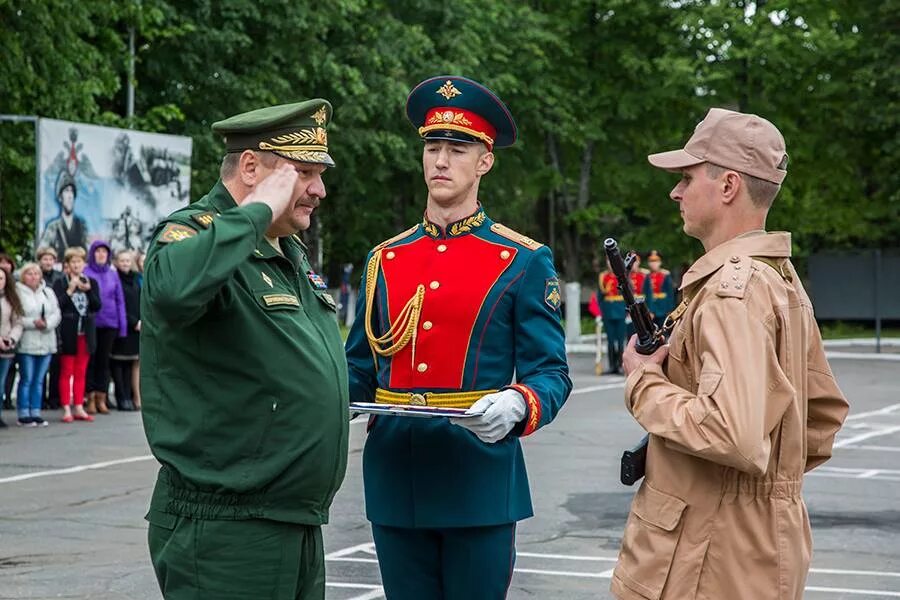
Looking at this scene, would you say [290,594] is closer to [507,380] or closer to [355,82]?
[507,380]

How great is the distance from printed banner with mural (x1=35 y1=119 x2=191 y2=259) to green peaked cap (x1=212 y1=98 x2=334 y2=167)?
1593cm

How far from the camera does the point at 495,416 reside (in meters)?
4.70

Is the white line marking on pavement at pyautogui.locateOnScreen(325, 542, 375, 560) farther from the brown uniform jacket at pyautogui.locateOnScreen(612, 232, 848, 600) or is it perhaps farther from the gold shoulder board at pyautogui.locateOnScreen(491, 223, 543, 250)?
the brown uniform jacket at pyautogui.locateOnScreen(612, 232, 848, 600)

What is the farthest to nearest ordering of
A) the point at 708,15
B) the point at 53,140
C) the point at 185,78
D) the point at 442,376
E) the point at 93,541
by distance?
the point at 708,15 → the point at 185,78 → the point at 53,140 → the point at 93,541 → the point at 442,376

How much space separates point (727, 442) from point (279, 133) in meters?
1.39

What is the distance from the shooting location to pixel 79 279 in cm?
1831

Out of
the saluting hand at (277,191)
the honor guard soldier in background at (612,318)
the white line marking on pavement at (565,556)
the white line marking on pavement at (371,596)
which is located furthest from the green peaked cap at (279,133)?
the honor guard soldier in background at (612,318)

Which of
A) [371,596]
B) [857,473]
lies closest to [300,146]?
[371,596]

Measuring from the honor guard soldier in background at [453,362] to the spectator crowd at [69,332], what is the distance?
40.8 feet

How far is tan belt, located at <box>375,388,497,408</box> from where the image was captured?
5195 mm

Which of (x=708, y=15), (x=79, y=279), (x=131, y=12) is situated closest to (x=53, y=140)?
(x=79, y=279)

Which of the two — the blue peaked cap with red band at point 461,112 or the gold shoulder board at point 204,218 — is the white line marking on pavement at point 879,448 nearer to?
the blue peaked cap with red band at point 461,112

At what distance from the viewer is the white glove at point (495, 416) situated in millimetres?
4660

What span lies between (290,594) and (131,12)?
23.3 metres
